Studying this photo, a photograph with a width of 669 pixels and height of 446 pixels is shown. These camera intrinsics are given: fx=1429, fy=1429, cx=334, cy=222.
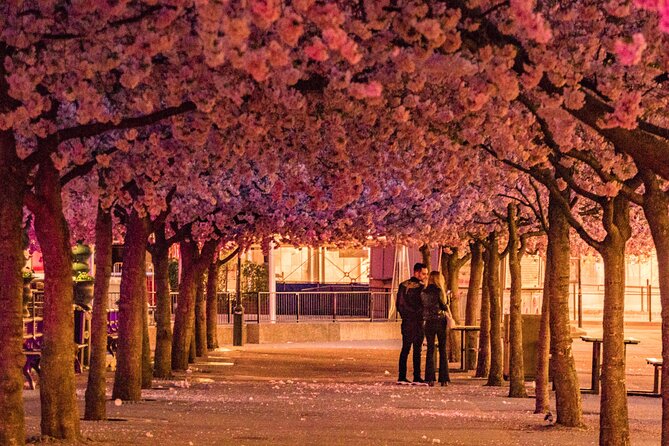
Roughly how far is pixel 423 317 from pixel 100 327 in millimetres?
9973

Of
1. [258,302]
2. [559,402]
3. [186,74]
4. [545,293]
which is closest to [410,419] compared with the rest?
[559,402]

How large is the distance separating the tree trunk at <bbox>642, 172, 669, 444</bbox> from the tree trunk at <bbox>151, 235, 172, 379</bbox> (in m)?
14.0

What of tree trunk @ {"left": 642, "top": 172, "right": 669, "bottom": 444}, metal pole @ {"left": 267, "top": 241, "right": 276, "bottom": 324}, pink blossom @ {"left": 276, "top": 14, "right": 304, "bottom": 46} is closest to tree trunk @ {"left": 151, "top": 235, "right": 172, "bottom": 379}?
tree trunk @ {"left": 642, "top": 172, "right": 669, "bottom": 444}

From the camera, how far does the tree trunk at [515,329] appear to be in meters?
23.0

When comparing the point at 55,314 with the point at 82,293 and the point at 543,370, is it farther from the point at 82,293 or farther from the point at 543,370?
the point at 82,293

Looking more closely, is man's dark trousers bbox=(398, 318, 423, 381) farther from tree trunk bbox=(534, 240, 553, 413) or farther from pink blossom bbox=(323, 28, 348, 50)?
pink blossom bbox=(323, 28, 348, 50)

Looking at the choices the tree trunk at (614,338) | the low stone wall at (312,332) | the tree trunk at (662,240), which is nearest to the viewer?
the tree trunk at (662,240)

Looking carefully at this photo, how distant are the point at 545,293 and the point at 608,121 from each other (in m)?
11.5

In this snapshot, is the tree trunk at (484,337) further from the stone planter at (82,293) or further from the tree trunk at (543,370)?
the stone planter at (82,293)

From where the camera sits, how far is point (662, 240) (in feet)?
41.9

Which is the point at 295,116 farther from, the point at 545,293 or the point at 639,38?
the point at 545,293

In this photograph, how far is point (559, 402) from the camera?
57.6ft

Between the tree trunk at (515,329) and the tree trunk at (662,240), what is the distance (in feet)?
33.1

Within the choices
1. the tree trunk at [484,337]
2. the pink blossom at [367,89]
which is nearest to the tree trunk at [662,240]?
the pink blossom at [367,89]
